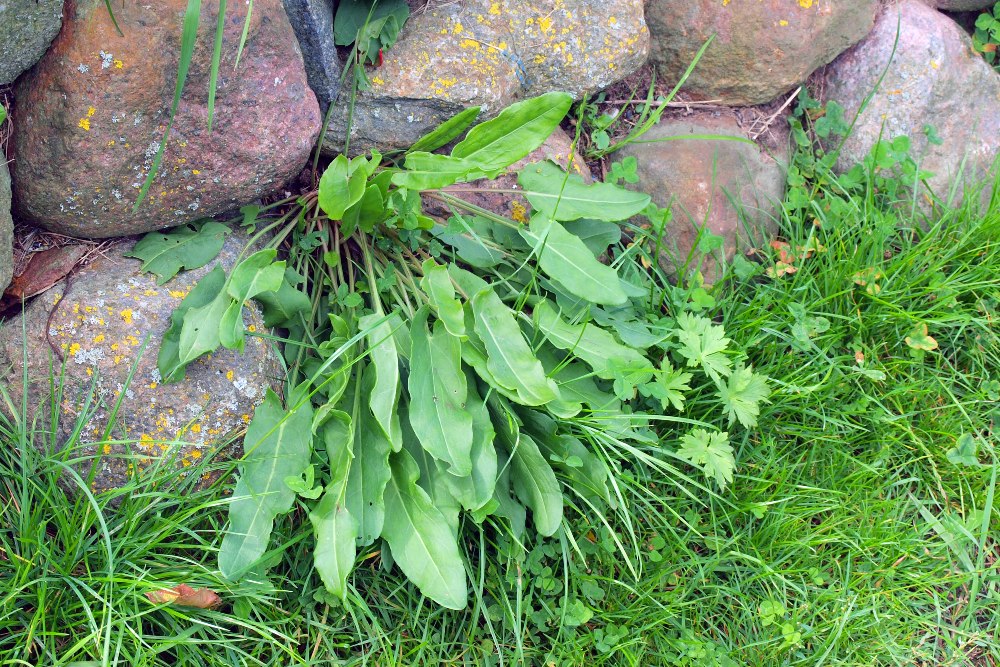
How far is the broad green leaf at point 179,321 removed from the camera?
82.4 inches

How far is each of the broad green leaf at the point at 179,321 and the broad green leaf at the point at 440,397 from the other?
0.53 meters

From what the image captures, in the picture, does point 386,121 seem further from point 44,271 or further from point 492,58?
point 44,271

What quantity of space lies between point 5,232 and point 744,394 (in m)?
1.95

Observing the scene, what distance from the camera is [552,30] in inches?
101

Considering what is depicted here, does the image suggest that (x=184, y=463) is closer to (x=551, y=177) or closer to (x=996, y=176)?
(x=551, y=177)

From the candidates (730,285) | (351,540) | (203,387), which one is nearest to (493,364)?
(351,540)

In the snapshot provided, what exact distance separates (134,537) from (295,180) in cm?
109

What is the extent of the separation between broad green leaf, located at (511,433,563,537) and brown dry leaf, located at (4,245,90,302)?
124 cm

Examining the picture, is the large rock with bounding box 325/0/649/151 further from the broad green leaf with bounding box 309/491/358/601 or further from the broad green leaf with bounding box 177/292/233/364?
the broad green leaf with bounding box 309/491/358/601

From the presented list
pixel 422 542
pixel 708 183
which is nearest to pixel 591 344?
pixel 422 542

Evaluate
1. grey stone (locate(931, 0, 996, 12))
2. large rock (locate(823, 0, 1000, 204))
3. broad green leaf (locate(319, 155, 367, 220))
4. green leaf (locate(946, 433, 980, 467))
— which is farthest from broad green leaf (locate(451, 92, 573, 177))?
grey stone (locate(931, 0, 996, 12))

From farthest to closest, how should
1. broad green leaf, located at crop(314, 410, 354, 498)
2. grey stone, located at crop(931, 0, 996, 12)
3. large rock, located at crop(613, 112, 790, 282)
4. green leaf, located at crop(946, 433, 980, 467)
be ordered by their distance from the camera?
grey stone, located at crop(931, 0, 996, 12) → large rock, located at crop(613, 112, 790, 282) → green leaf, located at crop(946, 433, 980, 467) → broad green leaf, located at crop(314, 410, 354, 498)

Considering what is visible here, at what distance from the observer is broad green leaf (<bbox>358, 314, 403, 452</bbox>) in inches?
79.7

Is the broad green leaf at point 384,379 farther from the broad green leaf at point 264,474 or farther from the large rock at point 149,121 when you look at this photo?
the large rock at point 149,121
